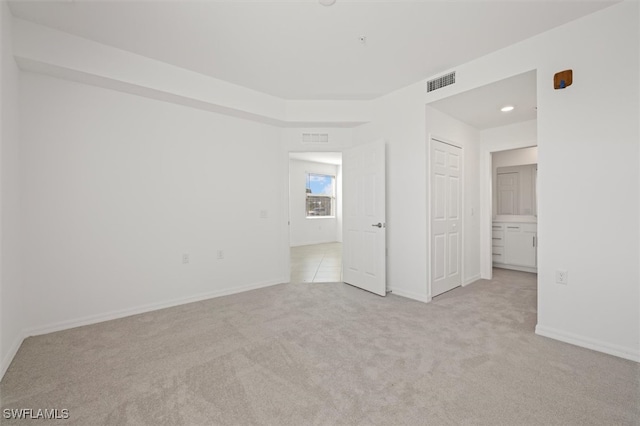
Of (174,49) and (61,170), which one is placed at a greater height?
(174,49)

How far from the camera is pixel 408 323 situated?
272 centimetres

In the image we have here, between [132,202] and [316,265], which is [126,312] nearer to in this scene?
[132,202]

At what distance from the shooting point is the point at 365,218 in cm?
392

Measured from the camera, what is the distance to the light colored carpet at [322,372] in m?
1.53

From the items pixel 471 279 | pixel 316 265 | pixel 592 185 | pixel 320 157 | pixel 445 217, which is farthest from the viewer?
pixel 320 157

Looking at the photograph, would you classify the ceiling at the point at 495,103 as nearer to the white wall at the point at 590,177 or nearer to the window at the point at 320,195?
the white wall at the point at 590,177

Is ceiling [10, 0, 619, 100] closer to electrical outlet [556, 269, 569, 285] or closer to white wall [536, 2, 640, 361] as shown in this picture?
white wall [536, 2, 640, 361]

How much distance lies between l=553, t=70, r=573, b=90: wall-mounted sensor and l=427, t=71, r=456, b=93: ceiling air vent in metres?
0.96

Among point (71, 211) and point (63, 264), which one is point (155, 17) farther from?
point (63, 264)

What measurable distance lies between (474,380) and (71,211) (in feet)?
12.2

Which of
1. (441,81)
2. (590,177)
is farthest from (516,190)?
(590,177)

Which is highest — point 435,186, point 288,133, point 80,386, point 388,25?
point 388,25

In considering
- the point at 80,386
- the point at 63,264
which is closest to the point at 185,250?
the point at 63,264

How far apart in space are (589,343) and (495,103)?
8.53ft
